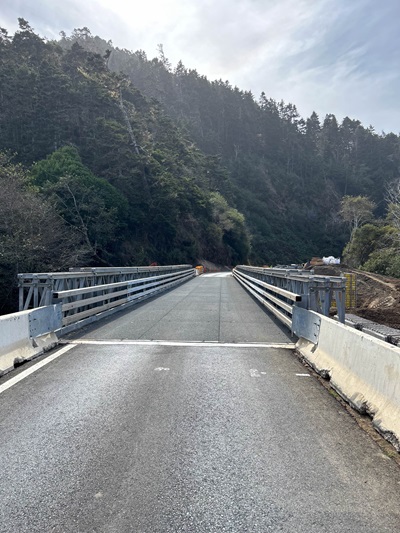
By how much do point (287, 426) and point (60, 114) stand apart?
52978 millimetres

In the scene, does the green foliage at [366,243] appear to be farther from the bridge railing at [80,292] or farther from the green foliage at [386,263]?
the bridge railing at [80,292]

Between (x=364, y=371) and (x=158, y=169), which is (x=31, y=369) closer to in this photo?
(x=364, y=371)

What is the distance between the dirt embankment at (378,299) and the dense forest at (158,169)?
1379 cm

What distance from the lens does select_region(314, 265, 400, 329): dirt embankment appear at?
15.7 metres

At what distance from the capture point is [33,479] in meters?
3.11

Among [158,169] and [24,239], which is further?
[158,169]

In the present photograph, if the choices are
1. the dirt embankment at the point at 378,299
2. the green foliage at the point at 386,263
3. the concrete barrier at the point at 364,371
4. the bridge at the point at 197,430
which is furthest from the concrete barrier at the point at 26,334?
the green foliage at the point at 386,263

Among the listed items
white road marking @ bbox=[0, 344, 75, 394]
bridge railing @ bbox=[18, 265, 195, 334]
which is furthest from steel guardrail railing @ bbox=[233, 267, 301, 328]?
bridge railing @ bbox=[18, 265, 195, 334]

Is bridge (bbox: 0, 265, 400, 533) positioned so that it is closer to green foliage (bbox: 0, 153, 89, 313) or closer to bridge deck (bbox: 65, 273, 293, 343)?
bridge deck (bbox: 65, 273, 293, 343)

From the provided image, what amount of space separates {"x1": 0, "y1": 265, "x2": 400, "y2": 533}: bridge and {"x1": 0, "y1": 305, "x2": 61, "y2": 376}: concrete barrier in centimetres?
3

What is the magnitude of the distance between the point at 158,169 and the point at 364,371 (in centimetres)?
4947

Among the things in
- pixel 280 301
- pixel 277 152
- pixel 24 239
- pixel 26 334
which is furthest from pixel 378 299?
pixel 277 152

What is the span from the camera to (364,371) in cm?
467

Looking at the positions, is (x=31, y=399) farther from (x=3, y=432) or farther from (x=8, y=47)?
(x=8, y=47)
